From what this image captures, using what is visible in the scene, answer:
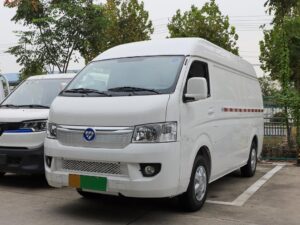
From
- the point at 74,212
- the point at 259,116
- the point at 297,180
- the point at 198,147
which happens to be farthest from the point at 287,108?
the point at 74,212

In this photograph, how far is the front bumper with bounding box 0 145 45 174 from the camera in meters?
7.28

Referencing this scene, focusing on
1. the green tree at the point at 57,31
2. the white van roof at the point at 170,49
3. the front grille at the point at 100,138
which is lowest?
the front grille at the point at 100,138

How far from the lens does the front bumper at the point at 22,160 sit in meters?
7.28

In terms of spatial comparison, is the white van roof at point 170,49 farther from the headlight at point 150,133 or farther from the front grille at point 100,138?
the front grille at point 100,138

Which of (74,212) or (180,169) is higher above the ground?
(180,169)

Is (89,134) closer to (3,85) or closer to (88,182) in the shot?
(88,182)

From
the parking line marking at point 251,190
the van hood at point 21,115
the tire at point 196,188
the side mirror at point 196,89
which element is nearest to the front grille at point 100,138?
the side mirror at point 196,89

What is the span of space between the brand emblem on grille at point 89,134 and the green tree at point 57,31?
11126mm

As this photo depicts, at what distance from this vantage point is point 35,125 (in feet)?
24.3

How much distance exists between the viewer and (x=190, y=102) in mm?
5773

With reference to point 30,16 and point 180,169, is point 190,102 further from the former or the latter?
point 30,16

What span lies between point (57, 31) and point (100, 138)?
466 inches

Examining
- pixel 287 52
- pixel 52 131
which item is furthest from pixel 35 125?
pixel 287 52

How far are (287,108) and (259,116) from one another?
2156mm
